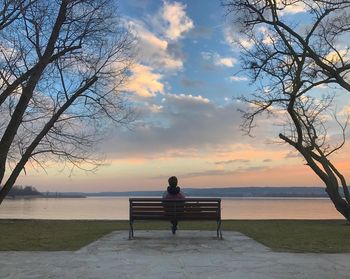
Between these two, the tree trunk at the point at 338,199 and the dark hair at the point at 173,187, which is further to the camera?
the tree trunk at the point at 338,199

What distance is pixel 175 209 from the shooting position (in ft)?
40.2

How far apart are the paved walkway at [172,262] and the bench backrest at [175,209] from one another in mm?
1295

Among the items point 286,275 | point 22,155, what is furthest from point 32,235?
point 286,275

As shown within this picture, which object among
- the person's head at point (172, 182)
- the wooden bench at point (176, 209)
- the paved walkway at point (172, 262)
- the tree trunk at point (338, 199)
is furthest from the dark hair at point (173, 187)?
the tree trunk at point (338, 199)

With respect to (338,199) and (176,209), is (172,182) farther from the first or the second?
(338,199)

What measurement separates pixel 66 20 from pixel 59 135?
518cm

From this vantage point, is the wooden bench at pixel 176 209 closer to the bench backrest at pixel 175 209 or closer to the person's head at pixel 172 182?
the bench backrest at pixel 175 209

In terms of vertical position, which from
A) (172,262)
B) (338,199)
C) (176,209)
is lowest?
(172,262)

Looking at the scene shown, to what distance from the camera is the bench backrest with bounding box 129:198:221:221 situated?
1209 centimetres

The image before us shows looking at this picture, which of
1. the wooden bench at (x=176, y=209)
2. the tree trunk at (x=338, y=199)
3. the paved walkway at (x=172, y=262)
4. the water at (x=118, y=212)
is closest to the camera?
the paved walkway at (x=172, y=262)

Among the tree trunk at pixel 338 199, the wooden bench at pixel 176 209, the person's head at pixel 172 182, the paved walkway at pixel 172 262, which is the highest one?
the person's head at pixel 172 182

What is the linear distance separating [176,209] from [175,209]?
0.03m

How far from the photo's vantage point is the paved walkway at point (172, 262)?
7566 millimetres

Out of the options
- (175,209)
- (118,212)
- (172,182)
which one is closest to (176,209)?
(175,209)
